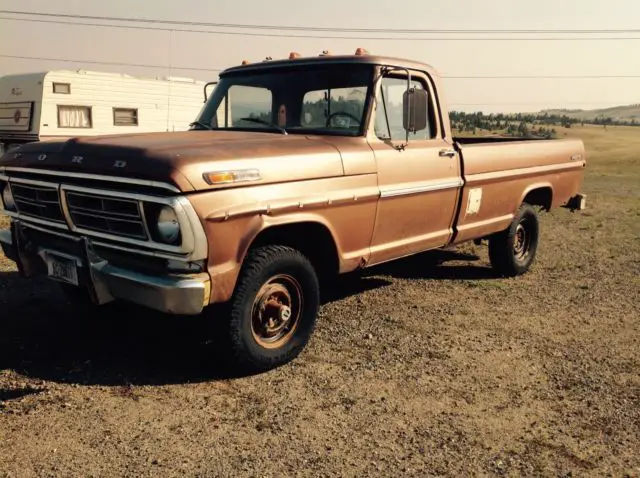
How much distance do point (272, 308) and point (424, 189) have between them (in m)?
1.71

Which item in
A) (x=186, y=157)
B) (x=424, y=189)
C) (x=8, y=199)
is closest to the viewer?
(x=186, y=157)

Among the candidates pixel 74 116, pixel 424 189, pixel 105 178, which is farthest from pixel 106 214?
pixel 74 116

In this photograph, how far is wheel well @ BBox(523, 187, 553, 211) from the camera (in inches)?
263

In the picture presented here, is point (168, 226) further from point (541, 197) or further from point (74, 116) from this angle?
point (74, 116)

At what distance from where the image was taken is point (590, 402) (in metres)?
3.63

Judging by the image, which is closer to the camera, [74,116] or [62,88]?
[62,88]

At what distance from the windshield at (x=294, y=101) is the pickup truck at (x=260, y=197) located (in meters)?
0.01

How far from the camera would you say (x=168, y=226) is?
328cm

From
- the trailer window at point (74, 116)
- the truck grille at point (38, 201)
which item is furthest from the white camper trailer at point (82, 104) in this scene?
the truck grille at point (38, 201)

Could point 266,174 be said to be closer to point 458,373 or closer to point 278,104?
point 278,104

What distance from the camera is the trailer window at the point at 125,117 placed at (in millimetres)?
14809

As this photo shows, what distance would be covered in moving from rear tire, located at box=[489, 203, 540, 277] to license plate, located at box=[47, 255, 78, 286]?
431 centimetres

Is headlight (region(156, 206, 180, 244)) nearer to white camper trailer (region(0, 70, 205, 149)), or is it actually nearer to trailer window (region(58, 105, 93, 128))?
white camper trailer (region(0, 70, 205, 149))

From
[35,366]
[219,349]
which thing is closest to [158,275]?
[219,349]
